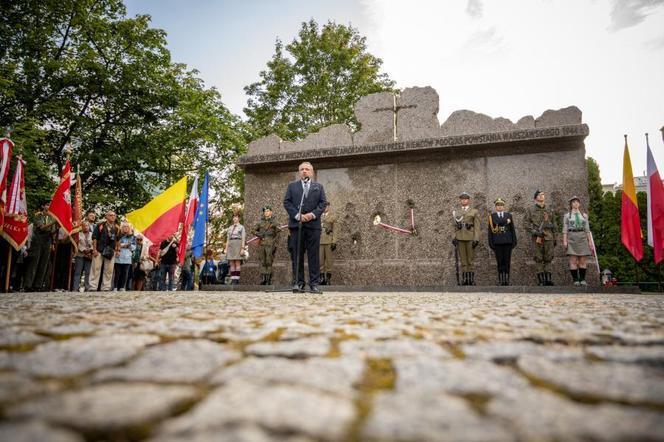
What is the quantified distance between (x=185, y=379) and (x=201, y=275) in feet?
49.7

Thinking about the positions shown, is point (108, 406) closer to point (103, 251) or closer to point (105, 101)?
point (103, 251)

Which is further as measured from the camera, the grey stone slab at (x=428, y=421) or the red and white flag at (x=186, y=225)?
the red and white flag at (x=186, y=225)

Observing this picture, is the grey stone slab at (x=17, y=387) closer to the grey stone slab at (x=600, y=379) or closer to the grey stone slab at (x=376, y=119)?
the grey stone slab at (x=600, y=379)

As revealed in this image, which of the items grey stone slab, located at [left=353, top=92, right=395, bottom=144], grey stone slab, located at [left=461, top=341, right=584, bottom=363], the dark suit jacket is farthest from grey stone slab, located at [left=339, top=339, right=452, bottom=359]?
grey stone slab, located at [left=353, top=92, right=395, bottom=144]

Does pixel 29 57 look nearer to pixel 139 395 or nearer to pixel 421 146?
pixel 421 146

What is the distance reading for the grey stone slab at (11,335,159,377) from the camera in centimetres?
118

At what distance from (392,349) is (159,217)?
9986mm

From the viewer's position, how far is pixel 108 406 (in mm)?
874

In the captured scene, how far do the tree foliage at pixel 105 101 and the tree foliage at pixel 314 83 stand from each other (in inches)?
142

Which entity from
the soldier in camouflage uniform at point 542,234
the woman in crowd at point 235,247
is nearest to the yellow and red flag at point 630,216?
the soldier in camouflage uniform at point 542,234

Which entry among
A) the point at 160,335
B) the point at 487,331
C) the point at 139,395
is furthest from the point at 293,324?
the point at 139,395

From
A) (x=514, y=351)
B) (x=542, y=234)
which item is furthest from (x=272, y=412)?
(x=542, y=234)

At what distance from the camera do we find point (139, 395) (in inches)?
37.1

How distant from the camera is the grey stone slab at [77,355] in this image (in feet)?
3.86
